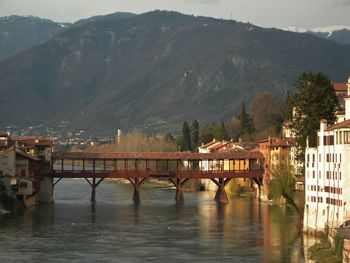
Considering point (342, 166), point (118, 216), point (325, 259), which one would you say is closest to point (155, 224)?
point (118, 216)

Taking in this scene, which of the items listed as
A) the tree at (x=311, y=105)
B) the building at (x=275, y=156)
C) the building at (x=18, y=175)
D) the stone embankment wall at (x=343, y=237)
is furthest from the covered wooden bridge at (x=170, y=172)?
the stone embankment wall at (x=343, y=237)

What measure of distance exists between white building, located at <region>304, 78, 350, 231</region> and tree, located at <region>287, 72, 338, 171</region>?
1761cm

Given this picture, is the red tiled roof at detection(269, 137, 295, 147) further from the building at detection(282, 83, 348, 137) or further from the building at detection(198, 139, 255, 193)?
the building at detection(198, 139, 255, 193)

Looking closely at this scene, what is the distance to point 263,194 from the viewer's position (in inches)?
5290

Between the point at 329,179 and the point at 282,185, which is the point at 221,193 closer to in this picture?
the point at 282,185

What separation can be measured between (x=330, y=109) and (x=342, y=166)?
2981cm

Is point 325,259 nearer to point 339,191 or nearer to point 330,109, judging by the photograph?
point 339,191

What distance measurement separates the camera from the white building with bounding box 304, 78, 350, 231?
76.3 meters

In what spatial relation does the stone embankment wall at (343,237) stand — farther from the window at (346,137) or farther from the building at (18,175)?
the building at (18,175)

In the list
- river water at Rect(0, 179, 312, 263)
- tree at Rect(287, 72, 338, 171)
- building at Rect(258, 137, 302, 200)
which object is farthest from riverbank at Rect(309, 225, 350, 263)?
building at Rect(258, 137, 302, 200)

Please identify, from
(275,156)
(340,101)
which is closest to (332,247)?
(275,156)

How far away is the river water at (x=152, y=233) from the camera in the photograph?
73.9m

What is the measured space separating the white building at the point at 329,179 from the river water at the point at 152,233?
2.80 m

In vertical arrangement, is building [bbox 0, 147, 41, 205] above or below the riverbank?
above
